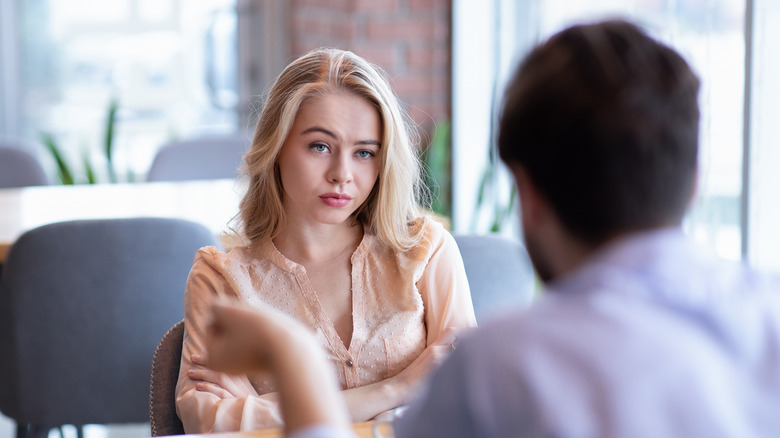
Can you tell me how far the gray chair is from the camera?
1.88 m

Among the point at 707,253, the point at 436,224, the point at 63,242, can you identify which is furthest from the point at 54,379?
the point at 707,253

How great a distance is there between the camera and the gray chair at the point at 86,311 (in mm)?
1885

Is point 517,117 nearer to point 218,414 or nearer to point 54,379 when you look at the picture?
point 218,414

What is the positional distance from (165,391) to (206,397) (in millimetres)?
139

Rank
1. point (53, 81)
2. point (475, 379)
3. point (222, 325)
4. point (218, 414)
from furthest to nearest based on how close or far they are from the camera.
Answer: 1. point (53, 81)
2. point (218, 414)
3. point (222, 325)
4. point (475, 379)

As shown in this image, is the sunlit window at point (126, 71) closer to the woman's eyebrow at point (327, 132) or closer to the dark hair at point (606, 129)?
the woman's eyebrow at point (327, 132)

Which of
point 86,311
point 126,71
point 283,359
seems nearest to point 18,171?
point 126,71

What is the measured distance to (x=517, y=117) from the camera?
656mm

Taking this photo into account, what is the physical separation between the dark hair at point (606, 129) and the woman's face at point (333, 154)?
763mm

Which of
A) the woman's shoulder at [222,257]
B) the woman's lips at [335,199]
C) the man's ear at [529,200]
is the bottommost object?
the woman's shoulder at [222,257]

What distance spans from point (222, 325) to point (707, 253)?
0.39 m

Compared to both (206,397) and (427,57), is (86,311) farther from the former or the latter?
(427,57)

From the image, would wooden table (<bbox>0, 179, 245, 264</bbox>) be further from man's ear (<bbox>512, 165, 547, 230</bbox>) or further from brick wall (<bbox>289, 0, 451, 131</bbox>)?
man's ear (<bbox>512, 165, 547, 230</bbox>)

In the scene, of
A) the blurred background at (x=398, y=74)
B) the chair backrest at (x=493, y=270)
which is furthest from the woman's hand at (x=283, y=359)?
the chair backrest at (x=493, y=270)
